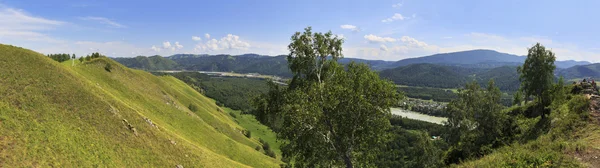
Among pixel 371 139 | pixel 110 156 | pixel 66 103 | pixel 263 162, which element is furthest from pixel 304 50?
pixel 263 162

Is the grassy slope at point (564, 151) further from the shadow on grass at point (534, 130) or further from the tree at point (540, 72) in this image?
the tree at point (540, 72)

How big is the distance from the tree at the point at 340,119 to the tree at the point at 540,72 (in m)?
36.4

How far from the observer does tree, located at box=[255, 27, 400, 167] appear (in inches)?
824

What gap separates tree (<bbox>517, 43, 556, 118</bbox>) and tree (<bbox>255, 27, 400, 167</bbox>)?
36.4 metres

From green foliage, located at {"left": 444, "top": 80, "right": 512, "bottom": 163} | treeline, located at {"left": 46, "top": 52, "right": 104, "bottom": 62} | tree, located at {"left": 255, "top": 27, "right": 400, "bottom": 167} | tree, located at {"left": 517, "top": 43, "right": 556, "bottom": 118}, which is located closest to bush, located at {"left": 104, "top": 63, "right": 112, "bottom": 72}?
treeline, located at {"left": 46, "top": 52, "right": 104, "bottom": 62}

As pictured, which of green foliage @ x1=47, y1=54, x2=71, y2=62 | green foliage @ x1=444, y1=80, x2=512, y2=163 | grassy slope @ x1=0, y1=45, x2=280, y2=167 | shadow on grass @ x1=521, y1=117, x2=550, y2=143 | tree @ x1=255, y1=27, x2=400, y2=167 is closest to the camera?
tree @ x1=255, y1=27, x2=400, y2=167

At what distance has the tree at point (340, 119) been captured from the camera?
20.9m

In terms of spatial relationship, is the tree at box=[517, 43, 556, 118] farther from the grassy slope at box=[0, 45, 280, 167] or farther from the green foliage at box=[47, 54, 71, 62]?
the green foliage at box=[47, 54, 71, 62]

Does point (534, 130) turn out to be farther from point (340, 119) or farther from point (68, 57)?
point (68, 57)

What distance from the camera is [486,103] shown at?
124 ft

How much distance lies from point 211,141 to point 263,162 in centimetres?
1458

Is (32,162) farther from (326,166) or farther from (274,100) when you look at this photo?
(326,166)

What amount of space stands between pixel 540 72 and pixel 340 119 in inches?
1602

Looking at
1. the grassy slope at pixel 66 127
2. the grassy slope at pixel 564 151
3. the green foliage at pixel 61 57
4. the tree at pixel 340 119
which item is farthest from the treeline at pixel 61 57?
the grassy slope at pixel 564 151
